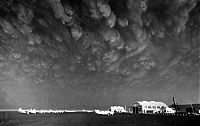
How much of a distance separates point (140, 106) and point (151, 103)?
39.9 ft

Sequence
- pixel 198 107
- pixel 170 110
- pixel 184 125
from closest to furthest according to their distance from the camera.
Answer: pixel 184 125, pixel 198 107, pixel 170 110

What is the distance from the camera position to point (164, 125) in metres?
86.4

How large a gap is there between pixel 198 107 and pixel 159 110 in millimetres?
32968

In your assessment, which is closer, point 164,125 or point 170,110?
point 164,125

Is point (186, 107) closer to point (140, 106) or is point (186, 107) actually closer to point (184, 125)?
point (140, 106)

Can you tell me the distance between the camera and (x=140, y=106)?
182125 millimetres

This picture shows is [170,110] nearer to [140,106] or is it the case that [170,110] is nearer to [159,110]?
[159,110]

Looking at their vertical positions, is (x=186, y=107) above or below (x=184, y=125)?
above

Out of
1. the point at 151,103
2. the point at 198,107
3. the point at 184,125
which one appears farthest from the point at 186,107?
the point at 184,125

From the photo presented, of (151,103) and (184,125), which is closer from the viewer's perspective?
(184,125)

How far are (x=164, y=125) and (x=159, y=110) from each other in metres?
103

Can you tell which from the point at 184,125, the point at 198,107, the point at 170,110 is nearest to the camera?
the point at 184,125

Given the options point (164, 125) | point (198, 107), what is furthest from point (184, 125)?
point (198, 107)

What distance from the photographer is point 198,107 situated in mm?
166125
